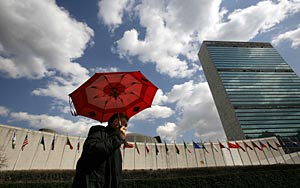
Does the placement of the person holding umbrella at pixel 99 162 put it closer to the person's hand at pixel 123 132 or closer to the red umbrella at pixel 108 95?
the person's hand at pixel 123 132

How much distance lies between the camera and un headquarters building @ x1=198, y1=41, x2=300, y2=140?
70.2 meters

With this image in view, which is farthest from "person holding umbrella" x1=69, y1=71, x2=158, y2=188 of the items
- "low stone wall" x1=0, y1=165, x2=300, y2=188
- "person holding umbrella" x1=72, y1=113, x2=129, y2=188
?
"low stone wall" x1=0, y1=165, x2=300, y2=188

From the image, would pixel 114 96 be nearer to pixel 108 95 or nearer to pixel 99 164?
pixel 108 95

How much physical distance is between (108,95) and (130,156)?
3722 cm

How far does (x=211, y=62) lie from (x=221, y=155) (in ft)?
156

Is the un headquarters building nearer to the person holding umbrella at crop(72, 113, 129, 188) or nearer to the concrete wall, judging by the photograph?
the concrete wall

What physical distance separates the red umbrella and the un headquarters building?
71.5m

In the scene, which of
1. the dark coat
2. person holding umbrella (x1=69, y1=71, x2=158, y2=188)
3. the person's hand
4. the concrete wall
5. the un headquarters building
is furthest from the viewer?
the un headquarters building

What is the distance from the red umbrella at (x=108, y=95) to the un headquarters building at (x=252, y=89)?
235 ft

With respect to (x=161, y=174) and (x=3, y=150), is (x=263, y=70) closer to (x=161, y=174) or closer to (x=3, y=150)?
(x=161, y=174)

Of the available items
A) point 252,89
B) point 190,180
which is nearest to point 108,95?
point 190,180

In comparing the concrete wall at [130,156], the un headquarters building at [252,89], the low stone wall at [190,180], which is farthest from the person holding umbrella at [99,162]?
the un headquarters building at [252,89]

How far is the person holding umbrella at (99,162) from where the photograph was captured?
1883 millimetres

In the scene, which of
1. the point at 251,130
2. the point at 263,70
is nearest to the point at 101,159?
the point at 251,130
